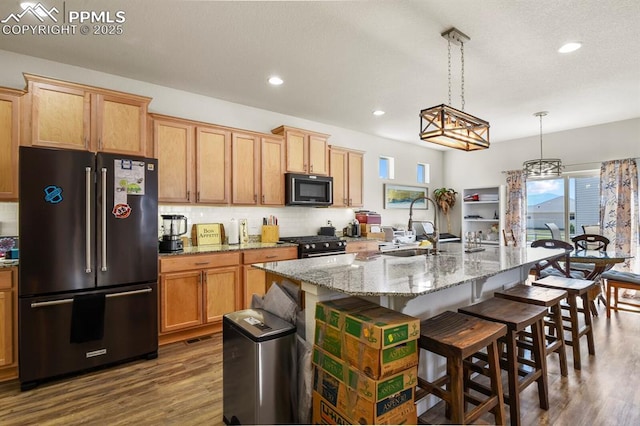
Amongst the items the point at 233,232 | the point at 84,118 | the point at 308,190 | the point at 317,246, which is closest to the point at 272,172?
the point at 308,190

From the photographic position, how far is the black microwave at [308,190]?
14.1 feet

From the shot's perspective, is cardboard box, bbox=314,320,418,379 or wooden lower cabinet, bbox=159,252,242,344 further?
wooden lower cabinet, bbox=159,252,242,344

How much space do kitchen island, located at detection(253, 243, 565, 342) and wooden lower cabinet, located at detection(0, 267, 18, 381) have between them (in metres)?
1.91

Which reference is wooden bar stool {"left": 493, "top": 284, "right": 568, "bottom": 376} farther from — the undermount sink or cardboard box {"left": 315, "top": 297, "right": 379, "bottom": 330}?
cardboard box {"left": 315, "top": 297, "right": 379, "bottom": 330}

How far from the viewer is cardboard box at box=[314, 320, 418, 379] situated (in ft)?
4.58

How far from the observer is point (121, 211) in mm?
2697

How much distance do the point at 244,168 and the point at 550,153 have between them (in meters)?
5.24

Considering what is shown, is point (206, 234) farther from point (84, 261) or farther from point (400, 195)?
point (400, 195)

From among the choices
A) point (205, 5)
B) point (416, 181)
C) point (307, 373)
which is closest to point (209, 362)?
point (307, 373)

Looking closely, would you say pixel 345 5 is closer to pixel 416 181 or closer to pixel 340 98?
pixel 340 98

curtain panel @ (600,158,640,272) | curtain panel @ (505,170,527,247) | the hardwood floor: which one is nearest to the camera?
the hardwood floor

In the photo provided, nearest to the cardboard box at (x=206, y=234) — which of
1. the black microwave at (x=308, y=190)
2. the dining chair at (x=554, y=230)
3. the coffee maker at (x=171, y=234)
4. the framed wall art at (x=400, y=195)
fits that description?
the coffee maker at (x=171, y=234)

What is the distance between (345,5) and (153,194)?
7.10ft

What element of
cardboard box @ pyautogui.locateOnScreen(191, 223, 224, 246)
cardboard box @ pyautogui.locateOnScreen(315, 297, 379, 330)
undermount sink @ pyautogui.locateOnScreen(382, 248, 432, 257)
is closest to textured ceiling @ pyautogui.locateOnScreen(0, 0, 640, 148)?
cardboard box @ pyautogui.locateOnScreen(191, 223, 224, 246)
